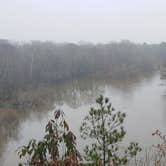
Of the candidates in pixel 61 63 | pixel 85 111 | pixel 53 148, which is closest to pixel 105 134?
pixel 53 148

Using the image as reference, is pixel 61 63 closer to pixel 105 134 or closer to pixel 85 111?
pixel 85 111

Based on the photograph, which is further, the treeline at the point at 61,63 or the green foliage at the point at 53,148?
the treeline at the point at 61,63

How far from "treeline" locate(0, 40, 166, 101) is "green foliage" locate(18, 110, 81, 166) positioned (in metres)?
15.1

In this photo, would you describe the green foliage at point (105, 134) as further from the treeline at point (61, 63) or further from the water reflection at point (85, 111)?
the treeline at point (61, 63)

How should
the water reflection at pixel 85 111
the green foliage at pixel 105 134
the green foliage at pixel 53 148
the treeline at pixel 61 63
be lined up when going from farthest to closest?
the treeline at pixel 61 63, the water reflection at pixel 85 111, the green foliage at pixel 105 134, the green foliage at pixel 53 148

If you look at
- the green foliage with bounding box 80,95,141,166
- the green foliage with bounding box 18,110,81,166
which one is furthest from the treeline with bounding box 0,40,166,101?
the green foliage with bounding box 18,110,81,166

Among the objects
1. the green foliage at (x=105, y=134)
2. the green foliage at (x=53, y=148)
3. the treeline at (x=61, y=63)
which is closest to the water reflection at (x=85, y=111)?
the treeline at (x=61, y=63)

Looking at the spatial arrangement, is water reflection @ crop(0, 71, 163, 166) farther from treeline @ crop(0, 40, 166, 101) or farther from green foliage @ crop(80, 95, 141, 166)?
green foliage @ crop(80, 95, 141, 166)

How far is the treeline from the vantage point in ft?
65.6

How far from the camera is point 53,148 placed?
105 centimetres

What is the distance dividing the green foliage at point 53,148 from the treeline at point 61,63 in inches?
596

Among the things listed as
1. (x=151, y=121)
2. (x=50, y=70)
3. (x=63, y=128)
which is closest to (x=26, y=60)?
(x=50, y=70)

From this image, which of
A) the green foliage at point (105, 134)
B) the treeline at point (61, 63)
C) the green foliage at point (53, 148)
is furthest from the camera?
the treeline at point (61, 63)

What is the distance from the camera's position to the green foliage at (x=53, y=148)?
40.7 inches
